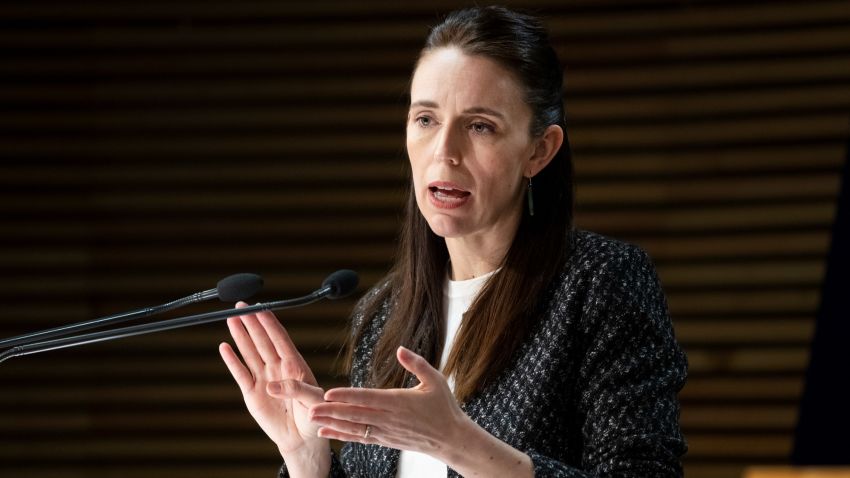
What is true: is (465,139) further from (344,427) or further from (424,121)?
(344,427)

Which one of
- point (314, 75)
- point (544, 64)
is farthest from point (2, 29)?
point (544, 64)

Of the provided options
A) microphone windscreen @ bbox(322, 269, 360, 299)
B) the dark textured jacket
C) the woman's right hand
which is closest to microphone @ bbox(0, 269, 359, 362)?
microphone windscreen @ bbox(322, 269, 360, 299)

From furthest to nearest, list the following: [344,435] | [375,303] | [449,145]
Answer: [375,303] → [449,145] → [344,435]

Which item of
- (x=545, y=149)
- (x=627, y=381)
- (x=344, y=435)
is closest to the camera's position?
(x=344, y=435)

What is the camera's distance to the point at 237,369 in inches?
87.2

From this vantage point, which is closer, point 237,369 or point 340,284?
Result: point 340,284

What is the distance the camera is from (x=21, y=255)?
5.10 metres

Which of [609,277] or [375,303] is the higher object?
[609,277]

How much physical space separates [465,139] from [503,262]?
0.33 m

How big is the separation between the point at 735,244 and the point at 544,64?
9.10 feet

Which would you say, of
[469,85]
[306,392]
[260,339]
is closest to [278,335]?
[260,339]

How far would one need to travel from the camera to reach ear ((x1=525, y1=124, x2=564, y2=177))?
234 cm

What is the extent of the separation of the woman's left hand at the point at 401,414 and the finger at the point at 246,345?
0.50 m

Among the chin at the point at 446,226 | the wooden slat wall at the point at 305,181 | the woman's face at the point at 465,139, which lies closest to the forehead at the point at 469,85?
the woman's face at the point at 465,139
